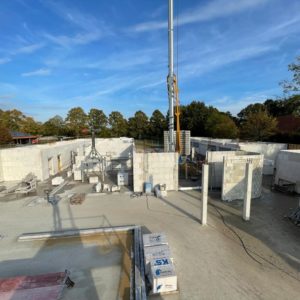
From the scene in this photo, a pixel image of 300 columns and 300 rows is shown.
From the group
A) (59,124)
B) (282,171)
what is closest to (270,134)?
(282,171)

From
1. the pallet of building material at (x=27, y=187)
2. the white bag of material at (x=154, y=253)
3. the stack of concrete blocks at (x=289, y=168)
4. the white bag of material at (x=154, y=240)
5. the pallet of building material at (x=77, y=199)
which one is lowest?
the pallet of building material at (x=77, y=199)

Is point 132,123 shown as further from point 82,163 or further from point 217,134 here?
point 82,163

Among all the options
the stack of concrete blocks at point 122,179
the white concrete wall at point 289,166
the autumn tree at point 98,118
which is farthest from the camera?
the autumn tree at point 98,118

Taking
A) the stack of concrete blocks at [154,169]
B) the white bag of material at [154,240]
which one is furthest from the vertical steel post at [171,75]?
the white bag of material at [154,240]

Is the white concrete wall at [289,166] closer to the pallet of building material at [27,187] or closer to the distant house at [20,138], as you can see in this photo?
the pallet of building material at [27,187]

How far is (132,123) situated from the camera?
5750cm

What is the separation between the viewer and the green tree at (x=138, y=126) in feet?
185

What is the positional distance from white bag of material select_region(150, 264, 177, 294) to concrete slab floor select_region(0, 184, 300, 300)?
0.23 m

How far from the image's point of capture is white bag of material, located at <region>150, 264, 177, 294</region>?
4.77 metres

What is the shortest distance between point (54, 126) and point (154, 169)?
4700 cm

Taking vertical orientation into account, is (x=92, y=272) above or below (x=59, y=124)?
below

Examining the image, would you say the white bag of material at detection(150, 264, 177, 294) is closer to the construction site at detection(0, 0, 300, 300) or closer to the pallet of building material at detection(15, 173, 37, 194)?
the construction site at detection(0, 0, 300, 300)

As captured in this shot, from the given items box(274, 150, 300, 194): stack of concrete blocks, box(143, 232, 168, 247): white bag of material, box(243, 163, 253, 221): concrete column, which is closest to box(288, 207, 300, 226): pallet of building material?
box(243, 163, 253, 221): concrete column

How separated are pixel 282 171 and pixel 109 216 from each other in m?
11.6
